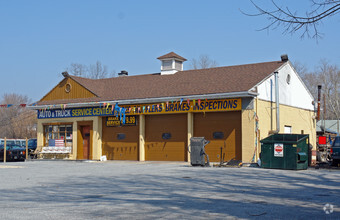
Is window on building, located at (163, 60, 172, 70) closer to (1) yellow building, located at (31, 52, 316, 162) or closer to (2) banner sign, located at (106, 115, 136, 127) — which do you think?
(1) yellow building, located at (31, 52, 316, 162)

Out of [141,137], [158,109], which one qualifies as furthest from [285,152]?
[141,137]

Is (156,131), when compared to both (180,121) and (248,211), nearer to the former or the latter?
(180,121)

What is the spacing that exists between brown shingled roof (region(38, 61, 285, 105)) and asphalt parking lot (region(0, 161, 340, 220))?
11351 millimetres

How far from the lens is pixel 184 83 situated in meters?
30.4

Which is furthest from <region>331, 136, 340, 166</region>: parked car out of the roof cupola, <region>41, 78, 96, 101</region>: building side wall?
<region>41, 78, 96, 101</region>: building side wall

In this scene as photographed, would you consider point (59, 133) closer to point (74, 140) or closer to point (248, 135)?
point (74, 140)

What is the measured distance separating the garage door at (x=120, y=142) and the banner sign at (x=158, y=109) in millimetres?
1074

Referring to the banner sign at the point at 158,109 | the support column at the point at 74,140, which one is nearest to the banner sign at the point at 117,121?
the banner sign at the point at 158,109

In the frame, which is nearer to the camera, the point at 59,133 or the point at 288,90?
the point at 288,90

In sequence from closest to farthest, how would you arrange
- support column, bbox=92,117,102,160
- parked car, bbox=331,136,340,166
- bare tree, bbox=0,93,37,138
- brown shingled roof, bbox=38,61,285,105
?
parked car, bbox=331,136,340,166
brown shingled roof, bbox=38,61,285,105
support column, bbox=92,117,102,160
bare tree, bbox=0,93,37,138

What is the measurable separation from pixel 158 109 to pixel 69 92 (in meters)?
9.19

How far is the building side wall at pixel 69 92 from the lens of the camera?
33.6m

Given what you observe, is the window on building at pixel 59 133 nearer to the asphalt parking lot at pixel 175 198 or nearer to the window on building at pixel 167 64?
the window on building at pixel 167 64

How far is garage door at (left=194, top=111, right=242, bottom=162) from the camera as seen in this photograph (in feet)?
85.5
